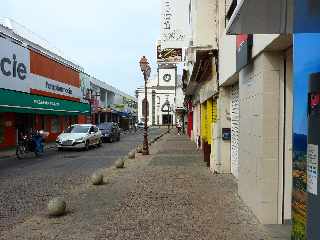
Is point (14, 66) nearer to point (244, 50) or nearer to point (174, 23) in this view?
point (174, 23)

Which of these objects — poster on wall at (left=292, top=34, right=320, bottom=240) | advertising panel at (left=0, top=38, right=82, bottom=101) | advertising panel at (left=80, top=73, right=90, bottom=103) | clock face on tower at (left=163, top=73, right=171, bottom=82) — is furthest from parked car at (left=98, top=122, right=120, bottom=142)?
clock face on tower at (left=163, top=73, right=171, bottom=82)

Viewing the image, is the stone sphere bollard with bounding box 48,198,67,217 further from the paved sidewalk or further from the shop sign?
the shop sign

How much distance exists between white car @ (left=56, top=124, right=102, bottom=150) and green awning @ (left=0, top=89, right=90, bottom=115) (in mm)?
2931

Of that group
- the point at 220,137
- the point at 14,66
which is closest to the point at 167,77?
the point at 14,66

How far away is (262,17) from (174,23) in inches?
740

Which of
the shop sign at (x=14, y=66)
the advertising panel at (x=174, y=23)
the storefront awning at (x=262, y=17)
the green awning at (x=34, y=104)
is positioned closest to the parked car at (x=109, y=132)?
the green awning at (x=34, y=104)

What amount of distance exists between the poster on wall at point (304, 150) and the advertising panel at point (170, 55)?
2103cm

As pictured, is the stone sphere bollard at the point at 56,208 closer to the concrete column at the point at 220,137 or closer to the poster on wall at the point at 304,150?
the poster on wall at the point at 304,150

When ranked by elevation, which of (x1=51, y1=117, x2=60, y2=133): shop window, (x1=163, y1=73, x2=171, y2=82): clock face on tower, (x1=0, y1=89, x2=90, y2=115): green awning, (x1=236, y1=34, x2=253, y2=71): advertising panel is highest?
(x1=163, y1=73, x2=171, y2=82): clock face on tower

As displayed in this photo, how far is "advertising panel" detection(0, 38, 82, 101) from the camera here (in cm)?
2732

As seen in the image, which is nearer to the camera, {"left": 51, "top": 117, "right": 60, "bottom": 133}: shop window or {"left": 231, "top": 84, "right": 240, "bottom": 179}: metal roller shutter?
{"left": 231, "top": 84, "right": 240, "bottom": 179}: metal roller shutter

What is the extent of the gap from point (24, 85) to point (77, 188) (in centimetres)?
2001

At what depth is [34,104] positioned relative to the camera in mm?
30469

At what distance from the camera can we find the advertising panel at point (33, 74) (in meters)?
27.3
